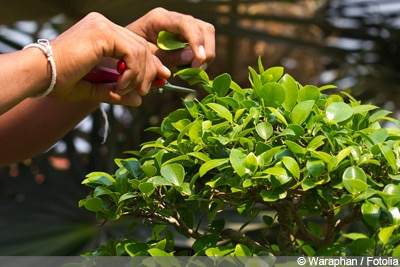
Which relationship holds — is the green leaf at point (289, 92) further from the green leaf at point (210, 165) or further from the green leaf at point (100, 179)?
the green leaf at point (100, 179)

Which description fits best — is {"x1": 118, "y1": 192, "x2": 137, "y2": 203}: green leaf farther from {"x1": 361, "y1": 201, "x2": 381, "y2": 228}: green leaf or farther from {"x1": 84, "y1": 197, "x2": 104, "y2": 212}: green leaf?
{"x1": 361, "y1": 201, "x2": 381, "y2": 228}: green leaf

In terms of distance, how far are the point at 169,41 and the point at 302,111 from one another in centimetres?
33

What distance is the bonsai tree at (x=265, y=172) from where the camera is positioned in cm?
91

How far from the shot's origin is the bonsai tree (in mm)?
907

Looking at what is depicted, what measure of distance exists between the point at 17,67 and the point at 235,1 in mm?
2362

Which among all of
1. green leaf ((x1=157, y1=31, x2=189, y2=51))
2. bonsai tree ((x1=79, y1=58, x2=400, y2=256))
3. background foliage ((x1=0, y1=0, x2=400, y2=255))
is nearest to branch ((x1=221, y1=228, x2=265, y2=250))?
bonsai tree ((x1=79, y1=58, x2=400, y2=256))

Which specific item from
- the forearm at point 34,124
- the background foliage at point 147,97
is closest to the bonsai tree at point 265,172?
the forearm at point 34,124

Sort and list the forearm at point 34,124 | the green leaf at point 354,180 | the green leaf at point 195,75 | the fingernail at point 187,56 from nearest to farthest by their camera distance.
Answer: the green leaf at point 354,180
the green leaf at point 195,75
the fingernail at point 187,56
the forearm at point 34,124

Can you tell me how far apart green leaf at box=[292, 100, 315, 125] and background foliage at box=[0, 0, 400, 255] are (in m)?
1.61

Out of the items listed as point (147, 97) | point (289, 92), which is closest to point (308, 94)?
point (289, 92)

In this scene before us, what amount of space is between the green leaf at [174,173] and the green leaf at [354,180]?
21 centimetres

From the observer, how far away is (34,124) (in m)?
1.48

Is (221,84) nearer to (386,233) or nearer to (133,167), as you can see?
(133,167)

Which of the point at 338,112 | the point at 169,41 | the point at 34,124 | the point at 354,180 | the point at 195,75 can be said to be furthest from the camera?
the point at 34,124
